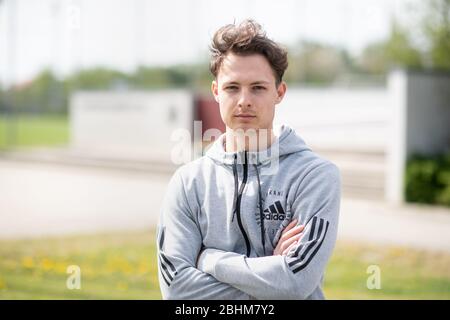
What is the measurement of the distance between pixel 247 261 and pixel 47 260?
18.1 feet

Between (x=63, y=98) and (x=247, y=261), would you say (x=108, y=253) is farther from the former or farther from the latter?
(x=63, y=98)

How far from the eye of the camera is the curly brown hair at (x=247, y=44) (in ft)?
7.33

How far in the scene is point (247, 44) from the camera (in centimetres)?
223

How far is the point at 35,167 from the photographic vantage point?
73.6 ft

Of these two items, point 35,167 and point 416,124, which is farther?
point 35,167

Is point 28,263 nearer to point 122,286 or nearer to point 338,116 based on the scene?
point 122,286

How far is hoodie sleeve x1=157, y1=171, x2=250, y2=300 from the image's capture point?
2.30 m

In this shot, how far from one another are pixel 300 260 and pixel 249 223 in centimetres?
22

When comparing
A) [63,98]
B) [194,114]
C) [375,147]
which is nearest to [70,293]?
[375,147]

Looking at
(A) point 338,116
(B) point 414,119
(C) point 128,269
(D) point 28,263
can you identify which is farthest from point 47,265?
(A) point 338,116

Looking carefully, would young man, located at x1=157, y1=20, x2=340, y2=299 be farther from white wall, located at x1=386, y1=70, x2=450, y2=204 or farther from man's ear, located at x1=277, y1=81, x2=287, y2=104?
white wall, located at x1=386, y1=70, x2=450, y2=204

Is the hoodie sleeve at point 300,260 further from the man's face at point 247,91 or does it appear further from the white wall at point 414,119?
the white wall at point 414,119

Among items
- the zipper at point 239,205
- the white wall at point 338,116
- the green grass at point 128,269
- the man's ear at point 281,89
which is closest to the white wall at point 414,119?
the white wall at point 338,116

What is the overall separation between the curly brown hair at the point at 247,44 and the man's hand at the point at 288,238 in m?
0.55
